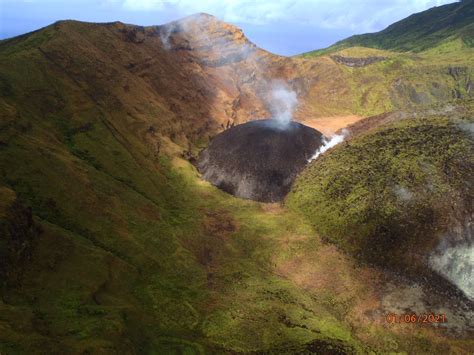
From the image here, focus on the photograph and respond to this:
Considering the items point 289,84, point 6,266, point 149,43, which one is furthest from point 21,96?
point 289,84

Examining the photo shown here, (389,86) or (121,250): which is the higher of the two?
(389,86)

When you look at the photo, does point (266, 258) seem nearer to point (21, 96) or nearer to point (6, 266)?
point (6, 266)

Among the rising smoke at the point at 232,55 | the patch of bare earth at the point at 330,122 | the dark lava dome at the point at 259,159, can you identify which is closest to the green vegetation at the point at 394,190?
the dark lava dome at the point at 259,159

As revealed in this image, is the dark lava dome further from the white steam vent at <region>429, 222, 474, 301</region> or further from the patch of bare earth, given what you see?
the patch of bare earth

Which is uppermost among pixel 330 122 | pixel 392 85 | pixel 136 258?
pixel 392 85
